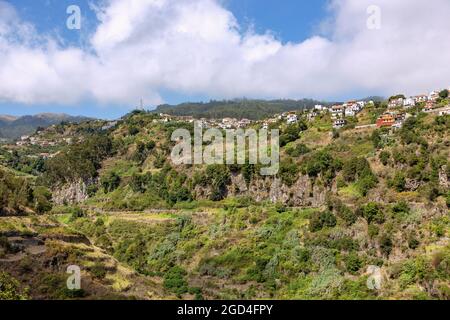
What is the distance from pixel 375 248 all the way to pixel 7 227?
21232 millimetres

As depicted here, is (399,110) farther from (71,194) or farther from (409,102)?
(71,194)

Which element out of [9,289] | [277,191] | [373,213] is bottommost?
[9,289]

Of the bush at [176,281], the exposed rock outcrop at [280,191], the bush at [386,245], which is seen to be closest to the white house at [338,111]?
the exposed rock outcrop at [280,191]

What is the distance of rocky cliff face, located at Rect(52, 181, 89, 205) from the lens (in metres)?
54.2

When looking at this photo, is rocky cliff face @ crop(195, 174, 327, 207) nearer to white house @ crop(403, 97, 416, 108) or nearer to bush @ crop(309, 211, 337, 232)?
bush @ crop(309, 211, 337, 232)

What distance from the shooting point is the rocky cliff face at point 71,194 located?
54156 mm

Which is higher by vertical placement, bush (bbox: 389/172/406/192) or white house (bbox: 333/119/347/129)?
white house (bbox: 333/119/347/129)

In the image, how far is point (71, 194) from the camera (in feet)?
180

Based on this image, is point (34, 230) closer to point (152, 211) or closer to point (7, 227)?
point (7, 227)

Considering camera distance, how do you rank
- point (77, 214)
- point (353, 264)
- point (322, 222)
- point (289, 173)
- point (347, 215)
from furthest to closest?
point (77, 214), point (289, 173), point (322, 222), point (347, 215), point (353, 264)

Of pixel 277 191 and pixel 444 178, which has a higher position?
pixel 444 178

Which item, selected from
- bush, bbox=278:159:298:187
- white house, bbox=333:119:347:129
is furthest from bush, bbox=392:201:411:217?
white house, bbox=333:119:347:129

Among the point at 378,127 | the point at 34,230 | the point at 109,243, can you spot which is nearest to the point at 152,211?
the point at 109,243

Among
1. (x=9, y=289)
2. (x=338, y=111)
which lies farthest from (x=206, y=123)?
(x=9, y=289)
